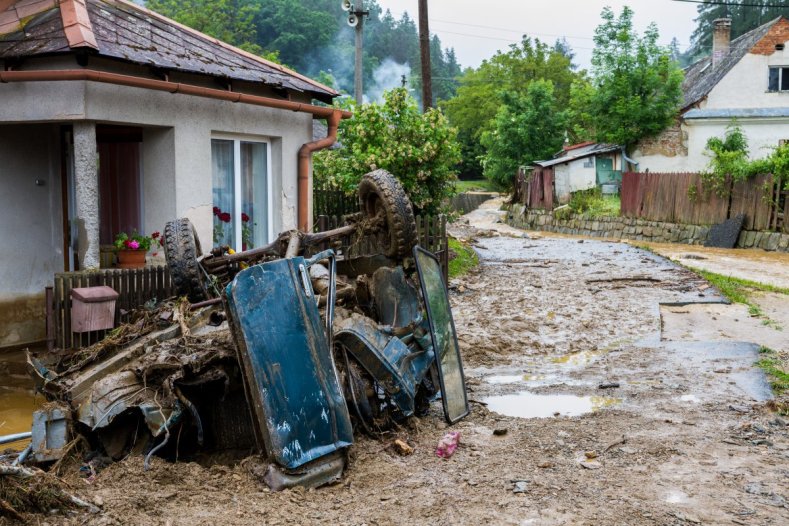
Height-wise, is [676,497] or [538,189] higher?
[538,189]

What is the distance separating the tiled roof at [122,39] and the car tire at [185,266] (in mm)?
2604

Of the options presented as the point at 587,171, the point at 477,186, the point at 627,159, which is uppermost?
the point at 627,159

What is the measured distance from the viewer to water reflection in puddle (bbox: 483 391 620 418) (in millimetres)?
7162

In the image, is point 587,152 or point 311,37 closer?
→ point 587,152

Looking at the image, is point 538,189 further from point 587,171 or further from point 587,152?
point 587,152

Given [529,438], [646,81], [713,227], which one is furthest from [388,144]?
[646,81]

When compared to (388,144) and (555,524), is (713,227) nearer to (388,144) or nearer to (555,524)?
(388,144)

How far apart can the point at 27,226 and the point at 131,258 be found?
159cm

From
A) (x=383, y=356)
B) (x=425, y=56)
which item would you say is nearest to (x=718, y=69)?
(x=425, y=56)

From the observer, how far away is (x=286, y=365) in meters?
5.38

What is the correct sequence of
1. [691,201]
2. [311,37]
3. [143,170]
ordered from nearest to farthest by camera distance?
[143,170] < [691,201] < [311,37]

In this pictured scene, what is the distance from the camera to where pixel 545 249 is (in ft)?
73.6

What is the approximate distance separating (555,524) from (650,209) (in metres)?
26.3

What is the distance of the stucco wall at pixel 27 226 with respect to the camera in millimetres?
10211
